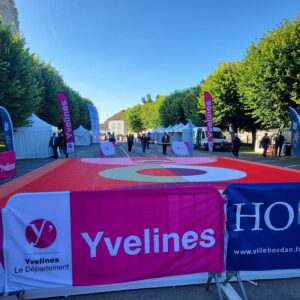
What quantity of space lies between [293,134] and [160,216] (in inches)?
642

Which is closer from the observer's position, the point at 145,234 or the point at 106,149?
the point at 145,234

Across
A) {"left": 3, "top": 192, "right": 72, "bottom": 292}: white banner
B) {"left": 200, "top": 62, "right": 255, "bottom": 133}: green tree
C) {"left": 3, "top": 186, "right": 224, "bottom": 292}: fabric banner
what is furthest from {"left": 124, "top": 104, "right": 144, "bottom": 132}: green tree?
{"left": 3, "top": 192, "right": 72, "bottom": 292}: white banner

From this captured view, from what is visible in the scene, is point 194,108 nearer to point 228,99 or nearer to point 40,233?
point 228,99

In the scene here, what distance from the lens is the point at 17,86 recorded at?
19547 mm

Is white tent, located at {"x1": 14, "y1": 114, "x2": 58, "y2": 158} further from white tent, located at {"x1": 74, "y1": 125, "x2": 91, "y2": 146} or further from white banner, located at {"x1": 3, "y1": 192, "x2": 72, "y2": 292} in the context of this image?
white tent, located at {"x1": 74, "y1": 125, "x2": 91, "y2": 146}

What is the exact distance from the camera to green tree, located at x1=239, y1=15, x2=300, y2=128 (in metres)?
18.4

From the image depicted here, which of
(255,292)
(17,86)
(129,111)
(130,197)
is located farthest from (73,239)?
(129,111)

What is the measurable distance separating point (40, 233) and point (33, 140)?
71.5 ft

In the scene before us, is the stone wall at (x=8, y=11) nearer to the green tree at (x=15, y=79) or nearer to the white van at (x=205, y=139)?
the green tree at (x=15, y=79)

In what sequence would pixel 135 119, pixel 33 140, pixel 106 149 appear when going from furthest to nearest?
pixel 135 119, pixel 33 140, pixel 106 149

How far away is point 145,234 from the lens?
3.16 m

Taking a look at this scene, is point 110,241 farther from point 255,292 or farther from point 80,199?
point 255,292

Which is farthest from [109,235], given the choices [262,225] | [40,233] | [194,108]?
[194,108]

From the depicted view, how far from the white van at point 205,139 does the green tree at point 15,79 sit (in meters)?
17.9
